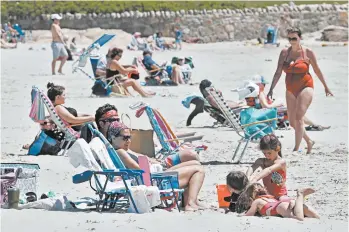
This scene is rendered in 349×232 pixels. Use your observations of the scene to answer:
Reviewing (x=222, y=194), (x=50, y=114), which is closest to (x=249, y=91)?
(x=50, y=114)

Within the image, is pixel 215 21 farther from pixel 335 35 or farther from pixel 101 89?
pixel 101 89

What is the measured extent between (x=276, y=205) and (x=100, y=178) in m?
1.26

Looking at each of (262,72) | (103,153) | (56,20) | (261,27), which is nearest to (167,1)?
(261,27)

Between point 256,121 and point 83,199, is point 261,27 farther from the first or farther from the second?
point 83,199

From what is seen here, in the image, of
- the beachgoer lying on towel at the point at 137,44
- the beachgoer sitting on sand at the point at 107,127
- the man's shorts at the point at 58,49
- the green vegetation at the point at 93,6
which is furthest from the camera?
the green vegetation at the point at 93,6

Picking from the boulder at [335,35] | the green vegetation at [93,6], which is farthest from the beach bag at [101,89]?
the boulder at [335,35]

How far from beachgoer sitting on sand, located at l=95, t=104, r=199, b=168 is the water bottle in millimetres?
1110

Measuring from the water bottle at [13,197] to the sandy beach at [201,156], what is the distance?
210 millimetres

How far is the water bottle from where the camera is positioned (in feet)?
22.9

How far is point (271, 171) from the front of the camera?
723 centimetres

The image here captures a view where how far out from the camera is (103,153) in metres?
7.15

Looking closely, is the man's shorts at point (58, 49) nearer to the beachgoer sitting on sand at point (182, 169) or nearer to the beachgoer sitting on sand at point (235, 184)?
the beachgoer sitting on sand at point (182, 169)

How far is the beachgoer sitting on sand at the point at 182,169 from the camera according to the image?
7246 millimetres

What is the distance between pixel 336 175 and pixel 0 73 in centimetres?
1284
